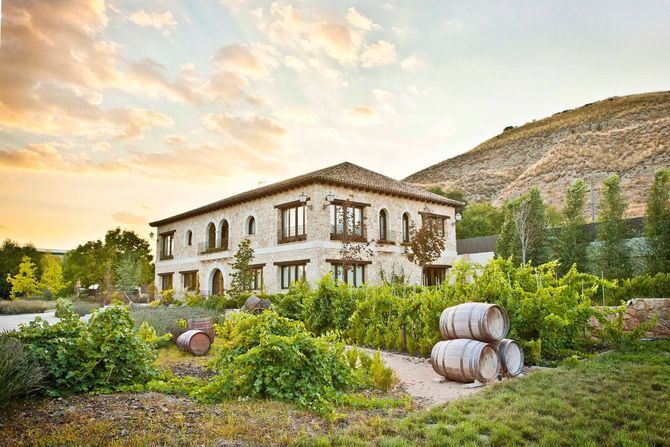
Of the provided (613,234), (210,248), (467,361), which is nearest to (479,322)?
(467,361)

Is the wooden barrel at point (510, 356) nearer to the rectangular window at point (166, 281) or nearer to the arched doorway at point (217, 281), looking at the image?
the arched doorway at point (217, 281)

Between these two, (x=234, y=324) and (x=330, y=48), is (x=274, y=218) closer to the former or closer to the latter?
(x=330, y=48)

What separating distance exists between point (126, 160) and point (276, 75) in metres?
2.46

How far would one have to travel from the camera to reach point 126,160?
5.76 meters

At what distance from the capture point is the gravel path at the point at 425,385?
445 cm

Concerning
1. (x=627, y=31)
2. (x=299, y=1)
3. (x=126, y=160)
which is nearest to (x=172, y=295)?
(x=126, y=160)

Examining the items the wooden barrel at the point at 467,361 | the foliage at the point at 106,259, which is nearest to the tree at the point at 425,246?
the wooden barrel at the point at 467,361

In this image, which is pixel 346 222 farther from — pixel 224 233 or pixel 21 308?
pixel 21 308

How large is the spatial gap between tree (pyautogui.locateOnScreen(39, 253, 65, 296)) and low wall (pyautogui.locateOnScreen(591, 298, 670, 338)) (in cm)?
2506

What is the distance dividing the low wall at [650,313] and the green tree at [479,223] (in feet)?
68.5

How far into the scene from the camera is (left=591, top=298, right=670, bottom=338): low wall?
26.2 ft

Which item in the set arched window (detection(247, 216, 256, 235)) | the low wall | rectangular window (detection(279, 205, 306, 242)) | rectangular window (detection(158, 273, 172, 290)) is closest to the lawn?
the low wall

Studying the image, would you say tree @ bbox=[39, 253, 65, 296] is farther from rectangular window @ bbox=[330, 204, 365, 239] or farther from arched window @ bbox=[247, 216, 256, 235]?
rectangular window @ bbox=[330, 204, 365, 239]

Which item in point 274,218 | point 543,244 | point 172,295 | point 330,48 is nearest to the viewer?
point 330,48
